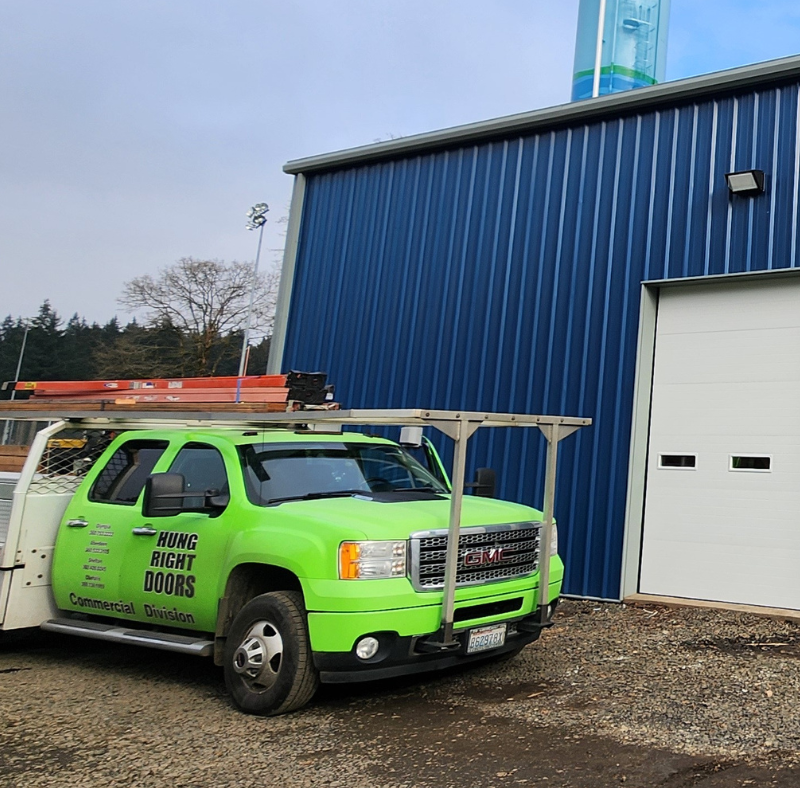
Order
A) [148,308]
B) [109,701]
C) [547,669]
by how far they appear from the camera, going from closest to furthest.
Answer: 1. [109,701]
2. [547,669]
3. [148,308]

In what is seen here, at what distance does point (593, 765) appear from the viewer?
4559mm

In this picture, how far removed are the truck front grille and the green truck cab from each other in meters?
0.01

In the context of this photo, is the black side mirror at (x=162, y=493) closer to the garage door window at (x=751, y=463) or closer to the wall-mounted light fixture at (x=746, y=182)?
the garage door window at (x=751, y=463)

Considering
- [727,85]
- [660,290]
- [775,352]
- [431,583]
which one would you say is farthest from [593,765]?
[727,85]

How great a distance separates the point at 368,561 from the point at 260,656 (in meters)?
0.97

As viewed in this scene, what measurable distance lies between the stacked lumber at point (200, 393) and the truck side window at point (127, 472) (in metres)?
0.41

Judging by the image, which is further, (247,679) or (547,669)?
(547,669)

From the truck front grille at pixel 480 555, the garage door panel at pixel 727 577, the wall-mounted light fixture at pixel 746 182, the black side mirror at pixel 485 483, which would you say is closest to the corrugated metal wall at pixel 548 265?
the wall-mounted light fixture at pixel 746 182

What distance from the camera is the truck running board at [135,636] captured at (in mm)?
6047

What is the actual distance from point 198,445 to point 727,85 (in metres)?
7.43

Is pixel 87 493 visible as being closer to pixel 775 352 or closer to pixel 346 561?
pixel 346 561

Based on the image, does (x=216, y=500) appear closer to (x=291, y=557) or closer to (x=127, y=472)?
(x=291, y=557)

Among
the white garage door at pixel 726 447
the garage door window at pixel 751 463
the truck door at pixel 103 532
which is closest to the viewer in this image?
the truck door at pixel 103 532

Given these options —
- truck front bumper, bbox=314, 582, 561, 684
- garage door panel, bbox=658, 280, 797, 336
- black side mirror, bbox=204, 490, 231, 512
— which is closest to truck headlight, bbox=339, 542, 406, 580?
truck front bumper, bbox=314, 582, 561, 684
